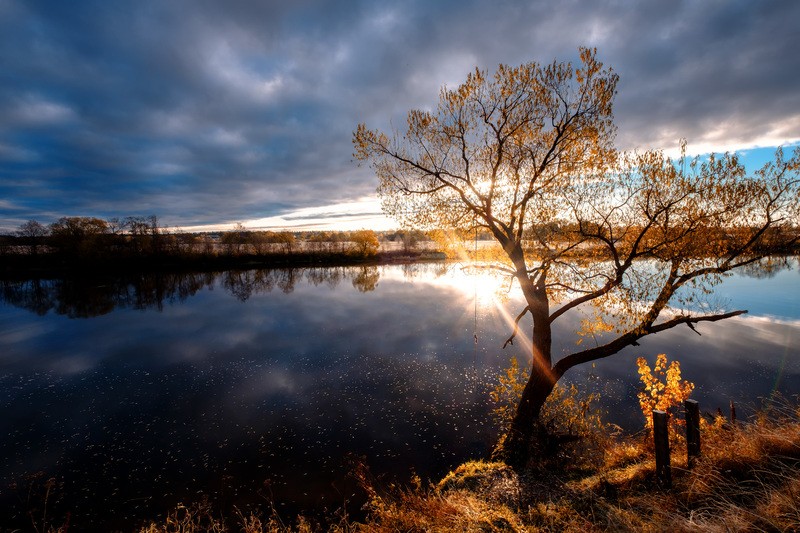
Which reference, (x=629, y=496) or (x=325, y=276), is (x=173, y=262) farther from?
(x=629, y=496)

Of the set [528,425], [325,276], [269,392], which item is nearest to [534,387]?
[528,425]

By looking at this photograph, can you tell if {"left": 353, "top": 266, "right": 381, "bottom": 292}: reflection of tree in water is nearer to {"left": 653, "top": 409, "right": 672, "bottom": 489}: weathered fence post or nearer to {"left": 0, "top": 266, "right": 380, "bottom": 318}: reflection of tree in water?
{"left": 0, "top": 266, "right": 380, "bottom": 318}: reflection of tree in water

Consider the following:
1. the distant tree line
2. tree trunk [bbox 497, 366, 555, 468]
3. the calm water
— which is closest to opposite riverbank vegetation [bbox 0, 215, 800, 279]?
the distant tree line

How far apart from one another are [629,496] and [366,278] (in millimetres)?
55664

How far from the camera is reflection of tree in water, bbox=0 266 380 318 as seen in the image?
43.4 meters

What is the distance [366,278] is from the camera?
204 ft

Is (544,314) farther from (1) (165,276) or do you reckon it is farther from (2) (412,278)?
(1) (165,276)

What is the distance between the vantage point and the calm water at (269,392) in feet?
40.0

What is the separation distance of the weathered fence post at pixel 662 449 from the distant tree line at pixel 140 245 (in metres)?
61.4

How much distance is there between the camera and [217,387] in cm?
1997

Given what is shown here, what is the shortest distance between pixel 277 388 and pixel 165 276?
6221cm

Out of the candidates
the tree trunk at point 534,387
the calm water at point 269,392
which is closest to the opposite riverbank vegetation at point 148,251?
the calm water at point 269,392

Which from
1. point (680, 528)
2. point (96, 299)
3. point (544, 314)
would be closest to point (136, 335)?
point (96, 299)

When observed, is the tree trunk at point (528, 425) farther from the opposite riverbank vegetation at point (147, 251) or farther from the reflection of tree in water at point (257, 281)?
the opposite riverbank vegetation at point (147, 251)
